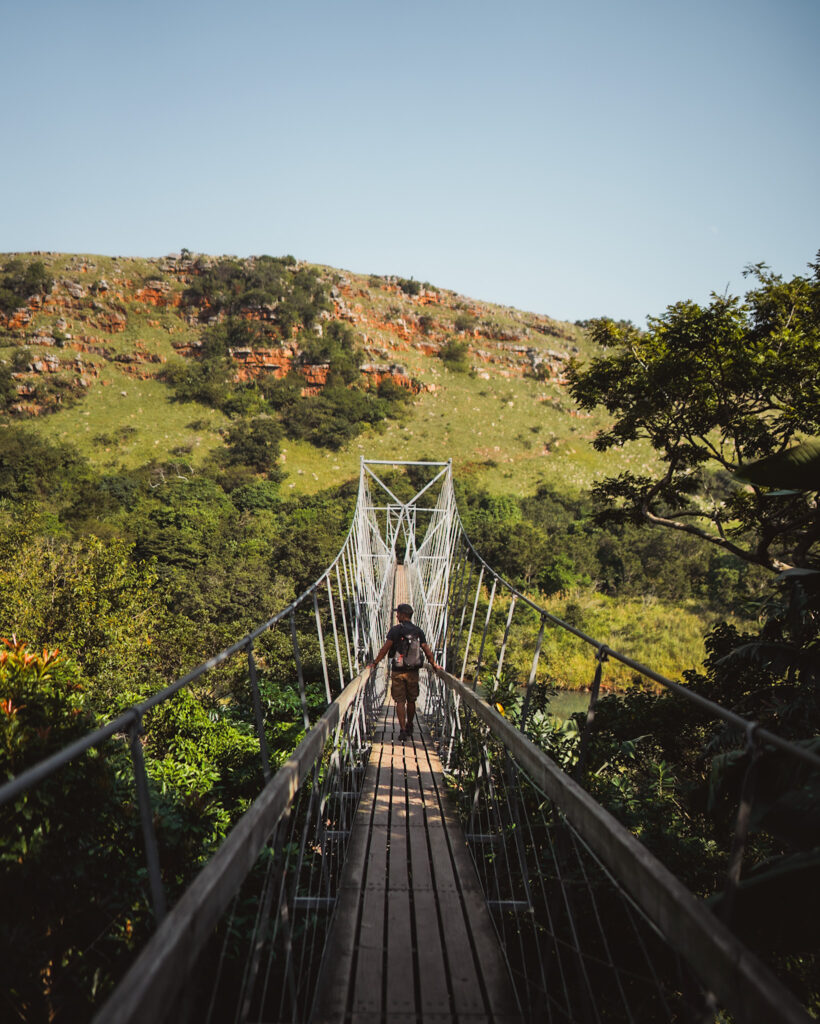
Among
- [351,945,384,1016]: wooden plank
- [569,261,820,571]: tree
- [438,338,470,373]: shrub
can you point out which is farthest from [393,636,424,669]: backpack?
[438,338,470,373]: shrub

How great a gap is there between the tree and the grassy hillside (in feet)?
90.8

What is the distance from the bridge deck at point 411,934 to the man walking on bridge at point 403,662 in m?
1.40

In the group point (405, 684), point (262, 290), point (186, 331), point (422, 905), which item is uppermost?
point (262, 290)

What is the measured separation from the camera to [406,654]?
14.1 feet

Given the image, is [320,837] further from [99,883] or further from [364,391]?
[364,391]

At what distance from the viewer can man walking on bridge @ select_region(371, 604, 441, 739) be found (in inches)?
169

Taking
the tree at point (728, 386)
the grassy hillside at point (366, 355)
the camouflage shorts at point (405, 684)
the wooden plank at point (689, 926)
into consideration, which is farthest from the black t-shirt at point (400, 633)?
the grassy hillside at point (366, 355)

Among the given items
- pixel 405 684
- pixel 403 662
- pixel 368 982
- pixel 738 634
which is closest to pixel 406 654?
pixel 403 662

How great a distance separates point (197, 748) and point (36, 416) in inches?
1672

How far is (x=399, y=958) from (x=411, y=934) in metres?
0.13

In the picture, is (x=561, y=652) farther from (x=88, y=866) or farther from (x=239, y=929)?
(x=88, y=866)

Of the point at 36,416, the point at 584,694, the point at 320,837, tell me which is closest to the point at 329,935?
the point at 320,837

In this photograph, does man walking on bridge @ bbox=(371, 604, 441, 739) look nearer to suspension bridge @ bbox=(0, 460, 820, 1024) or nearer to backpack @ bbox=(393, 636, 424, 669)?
backpack @ bbox=(393, 636, 424, 669)

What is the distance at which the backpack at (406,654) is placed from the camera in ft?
14.1
